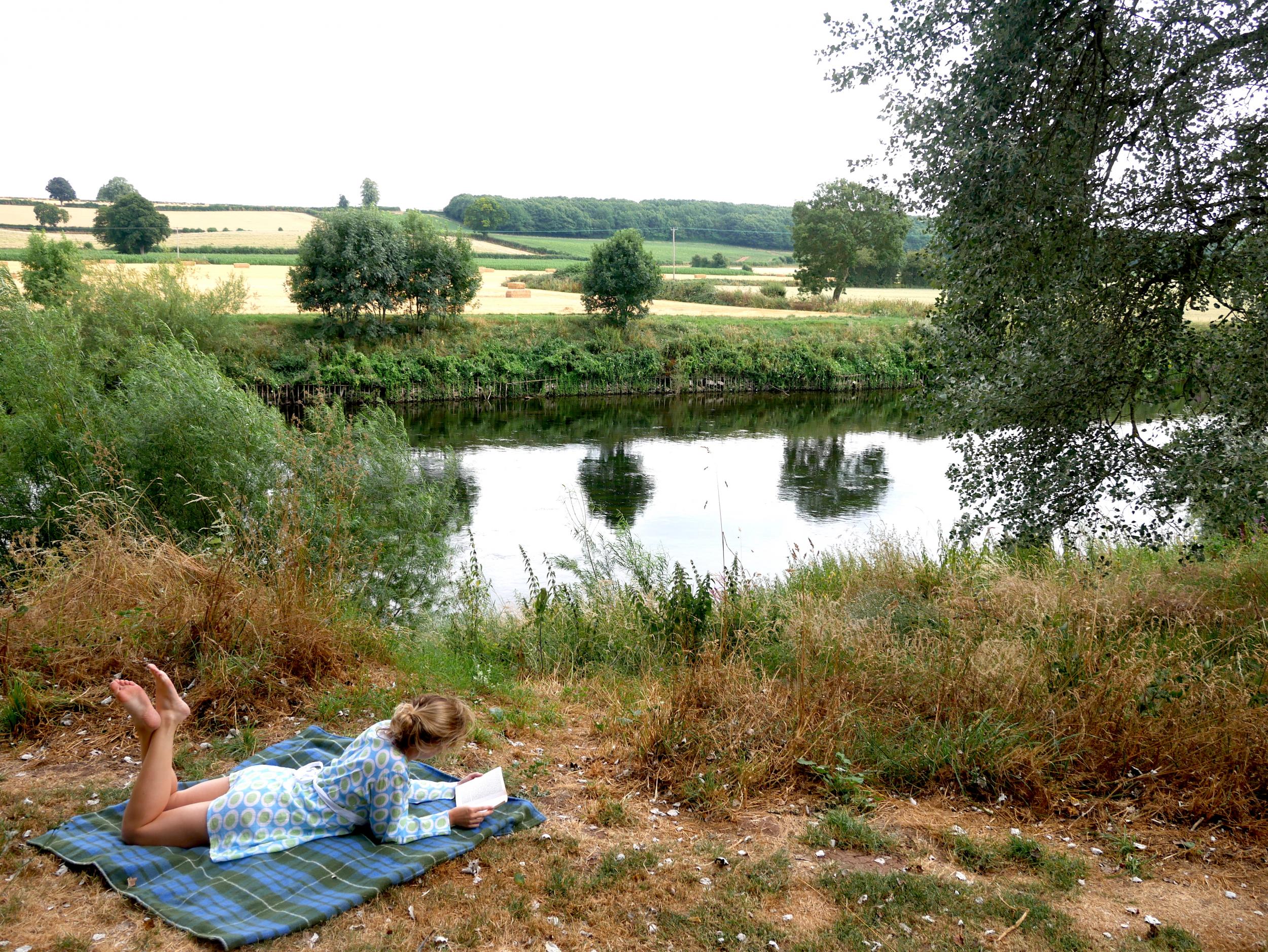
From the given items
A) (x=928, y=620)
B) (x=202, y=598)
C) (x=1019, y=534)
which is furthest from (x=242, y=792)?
(x=1019, y=534)

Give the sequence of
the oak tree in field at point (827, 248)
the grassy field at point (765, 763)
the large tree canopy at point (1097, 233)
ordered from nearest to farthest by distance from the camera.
Result: 1. the grassy field at point (765, 763)
2. the large tree canopy at point (1097, 233)
3. the oak tree in field at point (827, 248)

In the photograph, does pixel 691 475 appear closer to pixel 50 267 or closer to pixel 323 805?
pixel 323 805

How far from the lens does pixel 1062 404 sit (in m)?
6.98

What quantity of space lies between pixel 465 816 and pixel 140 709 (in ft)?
4.77

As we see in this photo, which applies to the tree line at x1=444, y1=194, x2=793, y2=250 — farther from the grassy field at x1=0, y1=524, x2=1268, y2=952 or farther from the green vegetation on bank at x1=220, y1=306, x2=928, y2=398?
the grassy field at x1=0, y1=524, x2=1268, y2=952

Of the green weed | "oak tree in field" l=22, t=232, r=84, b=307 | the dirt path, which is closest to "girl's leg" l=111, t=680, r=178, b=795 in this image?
the dirt path

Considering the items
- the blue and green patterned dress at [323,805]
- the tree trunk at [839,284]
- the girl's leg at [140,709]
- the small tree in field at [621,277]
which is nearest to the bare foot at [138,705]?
the girl's leg at [140,709]

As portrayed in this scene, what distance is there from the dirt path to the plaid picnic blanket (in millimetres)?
61

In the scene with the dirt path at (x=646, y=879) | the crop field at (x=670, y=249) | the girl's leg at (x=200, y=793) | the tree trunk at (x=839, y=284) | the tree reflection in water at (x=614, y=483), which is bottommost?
the tree reflection in water at (x=614, y=483)

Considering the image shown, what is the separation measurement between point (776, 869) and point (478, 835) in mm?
1329

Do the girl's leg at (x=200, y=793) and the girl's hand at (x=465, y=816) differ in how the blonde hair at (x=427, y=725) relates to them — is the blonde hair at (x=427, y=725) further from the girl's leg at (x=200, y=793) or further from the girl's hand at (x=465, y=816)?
the girl's leg at (x=200, y=793)

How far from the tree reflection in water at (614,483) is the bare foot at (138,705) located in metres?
11.7

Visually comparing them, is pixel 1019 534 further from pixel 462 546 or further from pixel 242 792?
pixel 462 546

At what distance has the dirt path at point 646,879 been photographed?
3227mm
